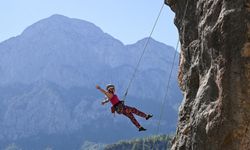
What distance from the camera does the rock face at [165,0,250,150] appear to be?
10.5 meters

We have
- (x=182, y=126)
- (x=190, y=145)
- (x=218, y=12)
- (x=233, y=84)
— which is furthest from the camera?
(x=182, y=126)

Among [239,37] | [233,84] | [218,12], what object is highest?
[218,12]

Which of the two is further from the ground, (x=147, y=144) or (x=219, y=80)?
(x=147, y=144)

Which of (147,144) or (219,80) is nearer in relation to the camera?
(219,80)

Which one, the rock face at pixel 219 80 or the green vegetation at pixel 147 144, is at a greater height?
the green vegetation at pixel 147 144

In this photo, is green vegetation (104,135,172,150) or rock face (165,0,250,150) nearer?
rock face (165,0,250,150)

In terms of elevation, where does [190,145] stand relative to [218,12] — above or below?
below

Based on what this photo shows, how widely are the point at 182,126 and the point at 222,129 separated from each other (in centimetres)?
292

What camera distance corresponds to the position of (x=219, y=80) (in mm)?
10945

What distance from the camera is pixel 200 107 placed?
470 inches

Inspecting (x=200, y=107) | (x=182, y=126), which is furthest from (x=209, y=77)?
(x=182, y=126)

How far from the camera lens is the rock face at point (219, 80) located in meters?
10.5

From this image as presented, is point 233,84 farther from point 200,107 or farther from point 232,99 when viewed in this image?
point 200,107

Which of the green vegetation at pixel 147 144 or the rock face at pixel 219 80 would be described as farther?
the green vegetation at pixel 147 144
